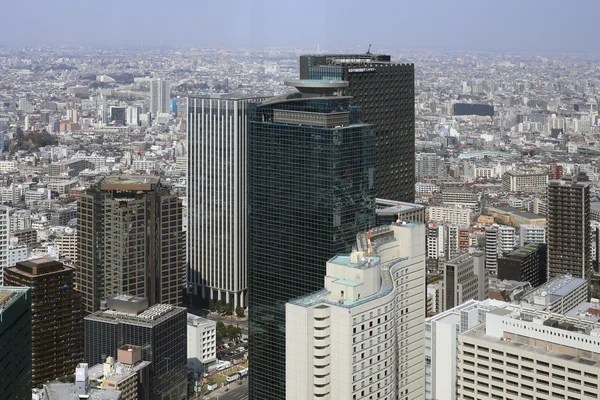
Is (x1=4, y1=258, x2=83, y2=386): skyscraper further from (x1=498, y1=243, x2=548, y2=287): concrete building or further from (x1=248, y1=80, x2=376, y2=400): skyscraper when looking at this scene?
(x1=498, y1=243, x2=548, y2=287): concrete building

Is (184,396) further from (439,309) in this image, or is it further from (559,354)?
(559,354)

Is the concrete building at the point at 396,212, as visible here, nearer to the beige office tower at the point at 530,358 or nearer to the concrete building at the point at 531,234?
the beige office tower at the point at 530,358

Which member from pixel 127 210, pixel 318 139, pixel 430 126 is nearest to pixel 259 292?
pixel 318 139

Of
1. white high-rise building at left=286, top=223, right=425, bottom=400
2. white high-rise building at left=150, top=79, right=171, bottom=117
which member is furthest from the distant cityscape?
white high-rise building at left=150, top=79, right=171, bottom=117

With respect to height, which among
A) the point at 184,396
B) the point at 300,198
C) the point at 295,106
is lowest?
the point at 184,396

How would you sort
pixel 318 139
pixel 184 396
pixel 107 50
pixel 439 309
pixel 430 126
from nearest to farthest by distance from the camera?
1. pixel 318 139
2. pixel 184 396
3. pixel 439 309
4. pixel 107 50
5. pixel 430 126

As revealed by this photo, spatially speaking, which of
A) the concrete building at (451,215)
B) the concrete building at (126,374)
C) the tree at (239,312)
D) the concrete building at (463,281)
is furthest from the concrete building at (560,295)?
the concrete building at (451,215)
